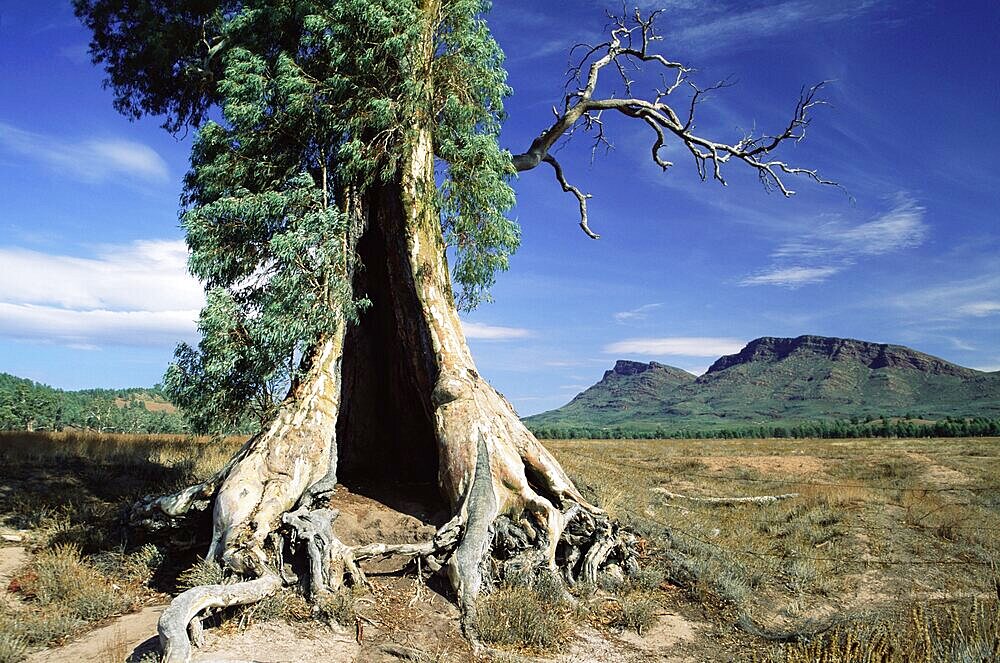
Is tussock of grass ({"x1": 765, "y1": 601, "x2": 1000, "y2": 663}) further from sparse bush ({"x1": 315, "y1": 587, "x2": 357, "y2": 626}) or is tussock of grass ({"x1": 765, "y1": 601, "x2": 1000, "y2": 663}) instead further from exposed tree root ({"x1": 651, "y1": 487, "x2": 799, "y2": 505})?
exposed tree root ({"x1": 651, "y1": 487, "x2": 799, "y2": 505})

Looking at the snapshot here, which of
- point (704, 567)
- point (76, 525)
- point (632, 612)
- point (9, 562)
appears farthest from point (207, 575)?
point (704, 567)

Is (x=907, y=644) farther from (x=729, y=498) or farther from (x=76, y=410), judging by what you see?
(x=76, y=410)

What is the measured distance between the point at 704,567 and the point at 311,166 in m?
9.42

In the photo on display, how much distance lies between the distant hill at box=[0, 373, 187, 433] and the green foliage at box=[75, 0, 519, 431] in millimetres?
26952

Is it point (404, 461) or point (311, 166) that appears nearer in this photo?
point (311, 166)

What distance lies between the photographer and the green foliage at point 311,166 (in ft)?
32.8

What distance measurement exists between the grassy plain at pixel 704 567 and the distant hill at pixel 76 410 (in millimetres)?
22490

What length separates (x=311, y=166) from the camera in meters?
11.4

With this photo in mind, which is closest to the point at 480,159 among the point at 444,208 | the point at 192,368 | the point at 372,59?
Result: the point at 444,208

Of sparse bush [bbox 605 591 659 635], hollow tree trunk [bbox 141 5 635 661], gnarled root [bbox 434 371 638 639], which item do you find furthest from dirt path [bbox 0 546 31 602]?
sparse bush [bbox 605 591 659 635]

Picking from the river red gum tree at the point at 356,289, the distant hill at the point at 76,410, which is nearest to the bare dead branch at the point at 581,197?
the river red gum tree at the point at 356,289

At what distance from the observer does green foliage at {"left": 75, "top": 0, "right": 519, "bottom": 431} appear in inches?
393

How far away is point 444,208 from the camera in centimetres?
1156

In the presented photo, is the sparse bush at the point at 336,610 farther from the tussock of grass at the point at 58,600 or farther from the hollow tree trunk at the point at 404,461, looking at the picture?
the tussock of grass at the point at 58,600
